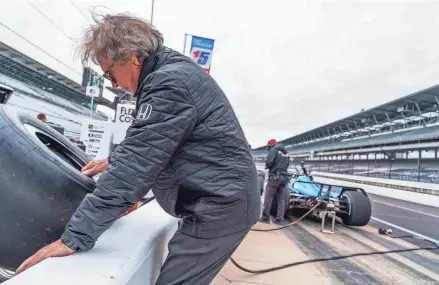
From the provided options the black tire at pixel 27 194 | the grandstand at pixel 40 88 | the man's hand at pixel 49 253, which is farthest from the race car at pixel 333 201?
the grandstand at pixel 40 88

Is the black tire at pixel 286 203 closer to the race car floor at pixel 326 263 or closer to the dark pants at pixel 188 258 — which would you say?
the race car floor at pixel 326 263

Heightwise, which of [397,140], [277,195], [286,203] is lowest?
[286,203]

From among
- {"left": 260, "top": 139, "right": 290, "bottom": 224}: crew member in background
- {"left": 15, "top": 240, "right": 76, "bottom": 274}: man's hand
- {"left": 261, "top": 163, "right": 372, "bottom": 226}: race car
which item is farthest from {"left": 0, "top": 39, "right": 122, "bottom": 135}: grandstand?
{"left": 15, "top": 240, "right": 76, "bottom": 274}: man's hand

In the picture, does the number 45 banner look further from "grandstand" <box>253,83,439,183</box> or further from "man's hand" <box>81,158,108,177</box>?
"grandstand" <box>253,83,439,183</box>

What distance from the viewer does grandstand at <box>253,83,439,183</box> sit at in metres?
19.3

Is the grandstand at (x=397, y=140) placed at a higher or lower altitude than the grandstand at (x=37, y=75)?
lower

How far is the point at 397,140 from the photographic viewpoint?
22.0 m

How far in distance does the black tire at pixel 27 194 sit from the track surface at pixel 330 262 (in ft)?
6.34

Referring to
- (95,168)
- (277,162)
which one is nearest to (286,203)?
(277,162)

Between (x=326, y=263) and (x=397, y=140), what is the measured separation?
812 inches

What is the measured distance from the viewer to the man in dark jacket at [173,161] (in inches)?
47.3

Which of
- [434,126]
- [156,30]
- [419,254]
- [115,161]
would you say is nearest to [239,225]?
[115,161]

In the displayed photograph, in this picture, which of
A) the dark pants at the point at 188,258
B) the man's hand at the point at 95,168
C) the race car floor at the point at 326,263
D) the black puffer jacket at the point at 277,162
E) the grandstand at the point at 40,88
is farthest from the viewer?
the grandstand at the point at 40,88

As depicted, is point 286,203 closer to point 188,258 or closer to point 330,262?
point 330,262
